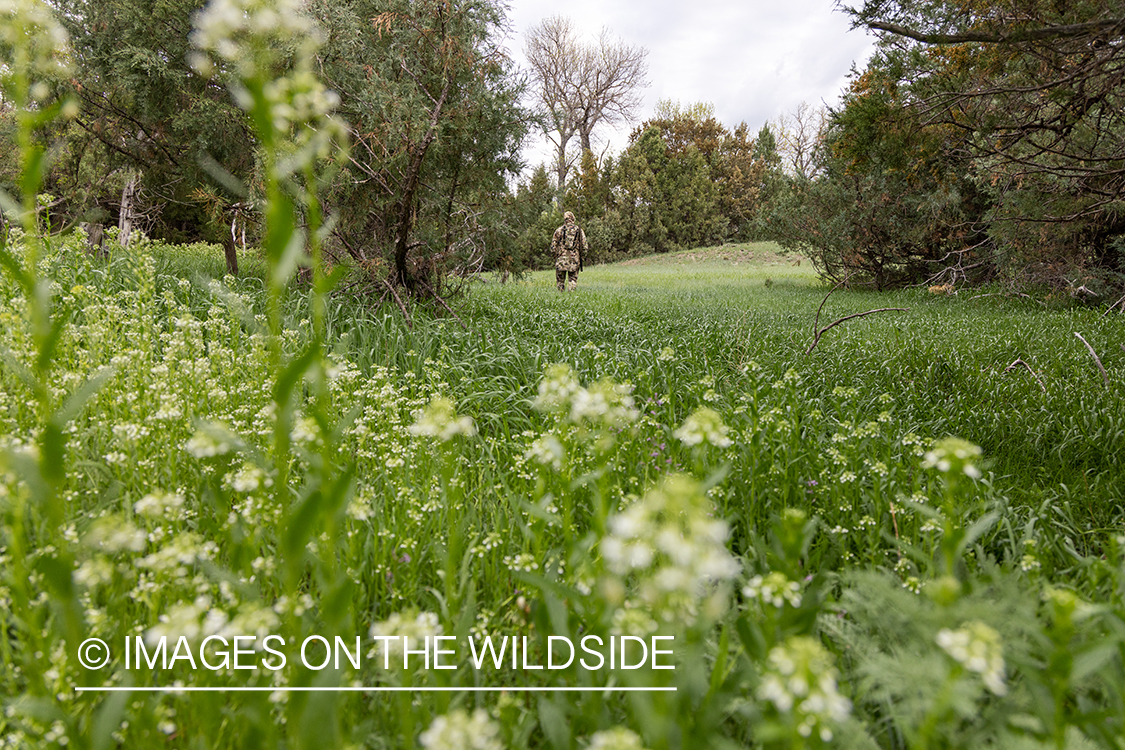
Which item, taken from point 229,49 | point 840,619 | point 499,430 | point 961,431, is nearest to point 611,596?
point 840,619

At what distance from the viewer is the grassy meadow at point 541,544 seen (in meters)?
0.99

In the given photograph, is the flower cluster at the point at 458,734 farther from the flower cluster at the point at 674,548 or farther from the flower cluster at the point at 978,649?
the flower cluster at the point at 978,649

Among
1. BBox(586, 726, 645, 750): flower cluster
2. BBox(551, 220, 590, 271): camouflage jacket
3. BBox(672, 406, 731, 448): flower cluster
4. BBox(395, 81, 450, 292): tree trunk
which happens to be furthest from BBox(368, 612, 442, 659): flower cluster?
BBox(551, 220, 590, 271): camouflage jacket

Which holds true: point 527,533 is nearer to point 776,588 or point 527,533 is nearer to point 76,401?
point 776,588

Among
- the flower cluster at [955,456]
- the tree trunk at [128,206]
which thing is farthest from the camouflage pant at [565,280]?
the flower cluster at [955,456]

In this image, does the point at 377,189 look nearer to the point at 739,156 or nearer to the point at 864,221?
the point at 864,221

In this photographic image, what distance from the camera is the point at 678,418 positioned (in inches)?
150

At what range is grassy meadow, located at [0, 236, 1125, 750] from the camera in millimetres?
990

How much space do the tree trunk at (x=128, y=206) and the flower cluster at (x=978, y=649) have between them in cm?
1026

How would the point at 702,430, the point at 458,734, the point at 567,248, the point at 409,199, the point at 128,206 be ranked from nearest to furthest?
the point at 458,734, the point at 702,430, the point at 409,199, the point at 128,206, the point at 567,248

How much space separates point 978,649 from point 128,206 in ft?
34.8

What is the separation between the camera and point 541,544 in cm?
192

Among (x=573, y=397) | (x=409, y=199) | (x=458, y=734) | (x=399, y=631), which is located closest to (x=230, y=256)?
(x=409, y=199)

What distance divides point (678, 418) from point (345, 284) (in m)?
4.22
